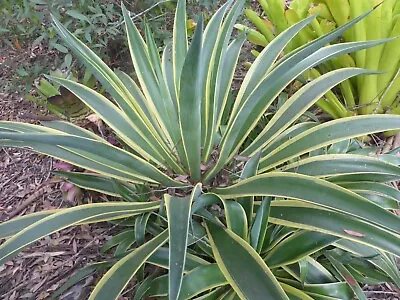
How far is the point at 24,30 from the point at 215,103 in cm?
116

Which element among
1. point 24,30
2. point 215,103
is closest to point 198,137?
point 215,103

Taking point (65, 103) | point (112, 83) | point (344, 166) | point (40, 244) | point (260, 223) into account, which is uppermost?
point (65, 103)

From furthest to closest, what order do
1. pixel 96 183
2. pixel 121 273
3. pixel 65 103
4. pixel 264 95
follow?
pixel 65 103 < pixel 96 183 < pixel 264 95 < pixel 121 273

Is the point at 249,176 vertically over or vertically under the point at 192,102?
under

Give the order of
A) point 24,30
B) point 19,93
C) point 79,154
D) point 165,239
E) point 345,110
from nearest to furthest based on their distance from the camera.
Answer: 1. point 165,239
2. point 79,154
3. point 345,110
4. point 24,30
5. point 19,93

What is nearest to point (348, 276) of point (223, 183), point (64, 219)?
point (223, 183)

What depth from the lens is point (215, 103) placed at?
129 cm

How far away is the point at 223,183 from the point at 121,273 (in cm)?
40

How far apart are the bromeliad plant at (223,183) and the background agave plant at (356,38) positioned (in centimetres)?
34

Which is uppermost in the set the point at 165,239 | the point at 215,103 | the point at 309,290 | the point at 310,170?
the point at 215,103

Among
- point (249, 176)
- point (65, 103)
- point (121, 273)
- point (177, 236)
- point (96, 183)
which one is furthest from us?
point (65, 103)

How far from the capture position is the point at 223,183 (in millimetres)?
1264

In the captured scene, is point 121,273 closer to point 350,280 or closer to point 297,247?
point 297,247

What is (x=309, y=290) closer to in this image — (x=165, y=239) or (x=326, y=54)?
(x=165, y=239)
